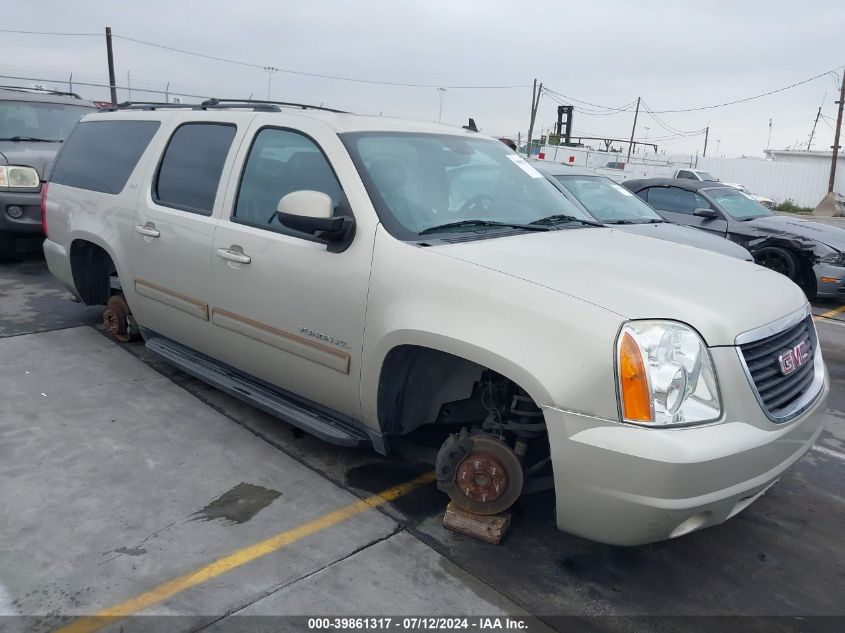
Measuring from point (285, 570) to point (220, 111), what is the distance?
2740 mm

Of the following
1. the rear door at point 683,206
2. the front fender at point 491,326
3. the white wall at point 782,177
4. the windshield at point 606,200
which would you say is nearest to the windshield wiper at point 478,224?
the front fender at point 491,326

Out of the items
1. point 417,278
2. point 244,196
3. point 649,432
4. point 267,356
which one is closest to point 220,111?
point 244,196

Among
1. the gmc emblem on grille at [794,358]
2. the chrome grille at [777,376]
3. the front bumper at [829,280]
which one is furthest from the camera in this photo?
the front bumper at [829,280]

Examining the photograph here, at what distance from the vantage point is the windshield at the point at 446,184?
330cm

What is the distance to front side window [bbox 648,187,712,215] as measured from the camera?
9547 millimetres

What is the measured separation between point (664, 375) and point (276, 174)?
2.31 meters

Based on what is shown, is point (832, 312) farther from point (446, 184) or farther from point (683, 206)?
point (446, 184)

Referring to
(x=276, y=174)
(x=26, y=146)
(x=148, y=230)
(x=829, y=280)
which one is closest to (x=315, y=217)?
(x=276, y=174)

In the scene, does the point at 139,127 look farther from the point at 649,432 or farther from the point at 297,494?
the point at 649,432

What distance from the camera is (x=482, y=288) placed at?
9.01 feet

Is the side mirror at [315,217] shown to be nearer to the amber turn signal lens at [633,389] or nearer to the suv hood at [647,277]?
the suv hood at [647,277]

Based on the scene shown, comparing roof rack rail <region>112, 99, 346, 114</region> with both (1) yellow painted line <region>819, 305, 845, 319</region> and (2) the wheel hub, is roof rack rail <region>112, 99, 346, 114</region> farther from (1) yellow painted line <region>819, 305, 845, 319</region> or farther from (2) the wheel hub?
(1) yellow painted line <region>819, 305, 845, 319</region>

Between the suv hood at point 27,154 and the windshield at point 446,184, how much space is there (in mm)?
5975

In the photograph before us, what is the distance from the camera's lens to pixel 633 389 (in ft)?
7.89
